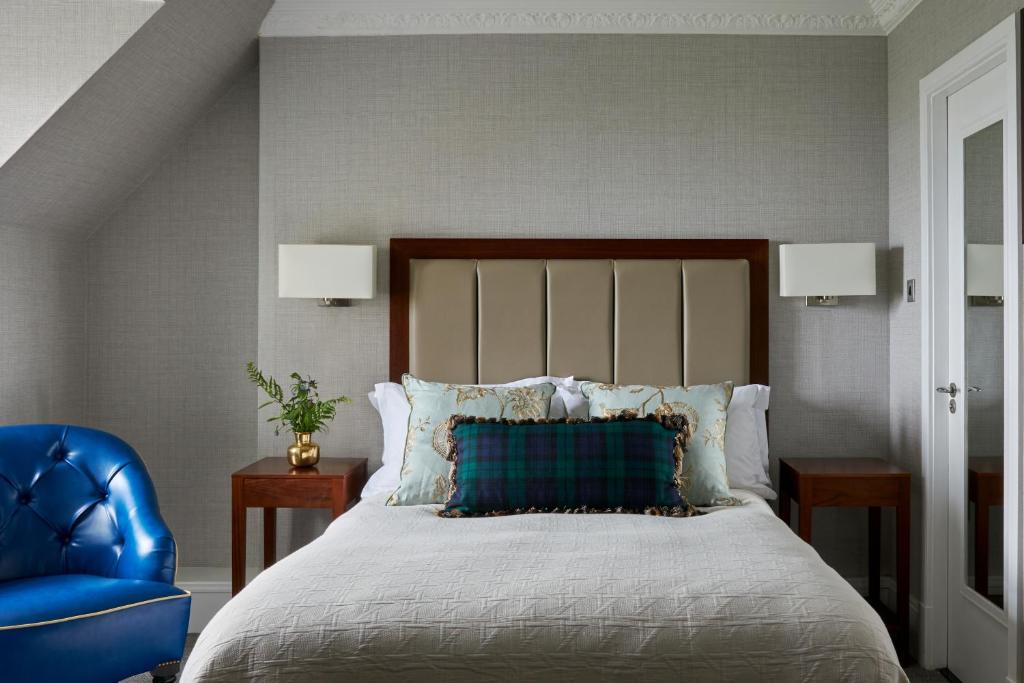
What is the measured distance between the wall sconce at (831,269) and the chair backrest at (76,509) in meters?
2.53

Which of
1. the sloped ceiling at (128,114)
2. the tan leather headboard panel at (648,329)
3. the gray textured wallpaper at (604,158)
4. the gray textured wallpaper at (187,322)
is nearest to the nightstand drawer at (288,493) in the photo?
the gray textured wallpaper at (604,158)

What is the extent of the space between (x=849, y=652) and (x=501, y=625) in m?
0.71

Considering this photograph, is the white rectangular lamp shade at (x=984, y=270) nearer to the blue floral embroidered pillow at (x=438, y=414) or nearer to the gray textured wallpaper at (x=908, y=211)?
the gray textured wallpaper at (x=908, y=211)

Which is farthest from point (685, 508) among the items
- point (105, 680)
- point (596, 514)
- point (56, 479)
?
point (56, 479)

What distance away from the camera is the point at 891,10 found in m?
3.34

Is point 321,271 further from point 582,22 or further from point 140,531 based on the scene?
point 582,22

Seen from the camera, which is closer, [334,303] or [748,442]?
[748,442]

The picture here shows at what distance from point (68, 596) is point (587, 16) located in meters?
2.87

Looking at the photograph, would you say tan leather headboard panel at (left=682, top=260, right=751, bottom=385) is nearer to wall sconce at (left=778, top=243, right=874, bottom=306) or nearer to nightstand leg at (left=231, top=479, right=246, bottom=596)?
wall sconce at (left=778, top=243, right=874, bottom=306)

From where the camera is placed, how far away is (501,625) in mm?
1724

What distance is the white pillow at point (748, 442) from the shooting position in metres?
3.09

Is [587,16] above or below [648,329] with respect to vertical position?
above

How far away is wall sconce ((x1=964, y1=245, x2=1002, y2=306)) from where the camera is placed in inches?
107

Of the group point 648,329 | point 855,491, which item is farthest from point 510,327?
point 855,491
